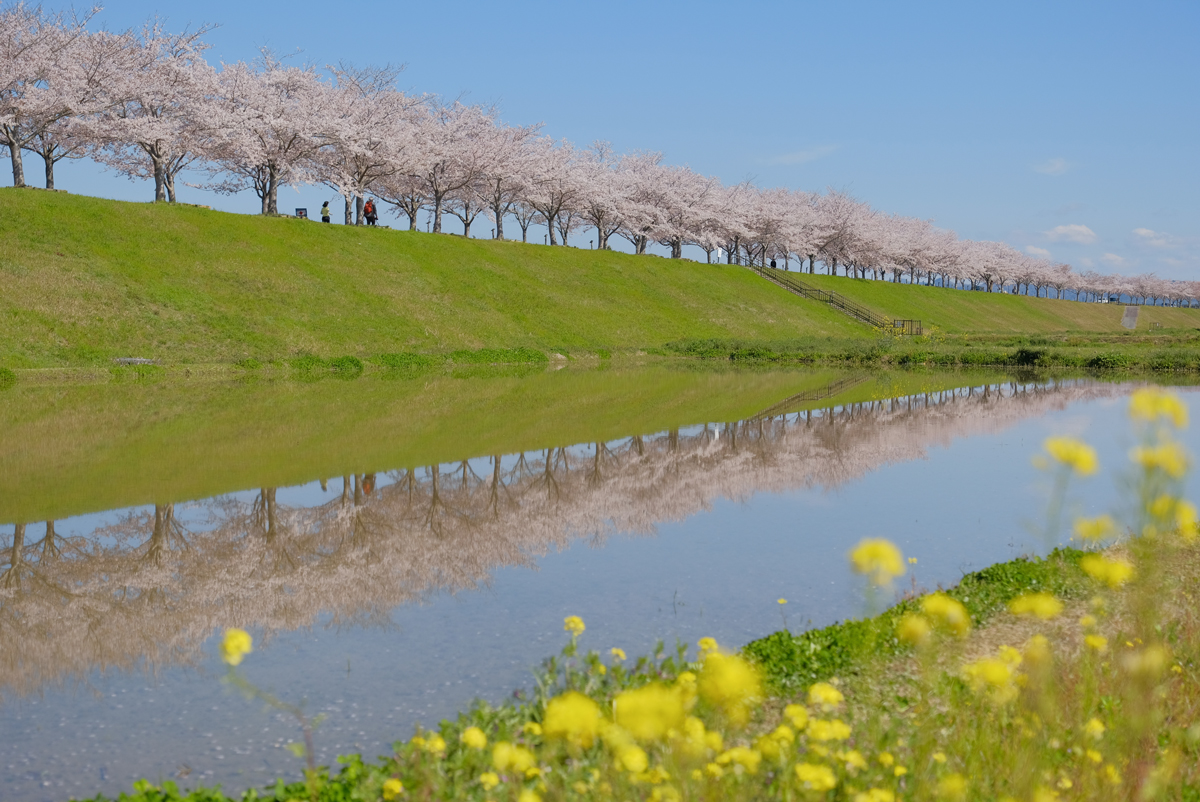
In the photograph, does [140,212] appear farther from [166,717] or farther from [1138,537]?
[1138,537]

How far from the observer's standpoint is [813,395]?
2842 cm

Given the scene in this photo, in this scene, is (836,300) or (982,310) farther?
(982,310)

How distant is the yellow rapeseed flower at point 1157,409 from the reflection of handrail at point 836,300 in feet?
221

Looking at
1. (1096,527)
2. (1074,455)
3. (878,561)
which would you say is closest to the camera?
(878,561)

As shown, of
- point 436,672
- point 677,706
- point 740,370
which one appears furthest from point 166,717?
point 740,370

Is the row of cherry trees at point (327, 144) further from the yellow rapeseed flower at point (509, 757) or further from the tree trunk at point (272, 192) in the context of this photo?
the yellow rapeseed flower at point (509, 757)

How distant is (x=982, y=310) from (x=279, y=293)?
295ft

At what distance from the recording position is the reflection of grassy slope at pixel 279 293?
107 feet

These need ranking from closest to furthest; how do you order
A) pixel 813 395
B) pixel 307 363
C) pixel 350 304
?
pixel 813 395
pixel 307 363
pixel 350 304

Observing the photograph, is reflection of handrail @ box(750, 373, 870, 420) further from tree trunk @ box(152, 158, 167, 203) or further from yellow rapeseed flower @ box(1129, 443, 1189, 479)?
tree trunk @ box(152, 158, 167, 203)

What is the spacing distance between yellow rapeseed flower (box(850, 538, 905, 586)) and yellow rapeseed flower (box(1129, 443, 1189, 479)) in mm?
1056

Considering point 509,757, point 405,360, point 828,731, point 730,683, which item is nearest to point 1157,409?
point 828,731

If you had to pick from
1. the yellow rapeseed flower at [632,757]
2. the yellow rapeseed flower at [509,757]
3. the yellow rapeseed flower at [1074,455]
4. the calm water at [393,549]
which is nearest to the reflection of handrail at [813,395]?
the calm water at [393,549]

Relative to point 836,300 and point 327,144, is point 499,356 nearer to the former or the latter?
point 327,144
